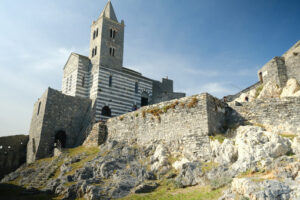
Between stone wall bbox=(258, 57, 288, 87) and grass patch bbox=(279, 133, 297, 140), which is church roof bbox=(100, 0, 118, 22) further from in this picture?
grass patch bbox=(279, 133, 297, 140)

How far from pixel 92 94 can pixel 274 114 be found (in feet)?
67.9

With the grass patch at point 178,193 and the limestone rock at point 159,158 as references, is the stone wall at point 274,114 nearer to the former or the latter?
the limestone rock at point 159,158

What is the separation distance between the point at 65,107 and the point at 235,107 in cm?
1835

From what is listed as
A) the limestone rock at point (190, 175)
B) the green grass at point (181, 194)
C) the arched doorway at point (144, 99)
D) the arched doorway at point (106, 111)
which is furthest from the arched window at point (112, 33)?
the green grass at point (181, 194)

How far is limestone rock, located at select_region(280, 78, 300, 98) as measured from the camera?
853 inches

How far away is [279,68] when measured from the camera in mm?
24312

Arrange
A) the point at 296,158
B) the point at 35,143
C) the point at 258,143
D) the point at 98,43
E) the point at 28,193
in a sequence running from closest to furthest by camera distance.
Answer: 1. the point at 296,158
2. the point at 258,143
3. the point at 28,193
4. the point at 35,143
5. the point at 98,43

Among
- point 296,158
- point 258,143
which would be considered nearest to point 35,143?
point 258,143

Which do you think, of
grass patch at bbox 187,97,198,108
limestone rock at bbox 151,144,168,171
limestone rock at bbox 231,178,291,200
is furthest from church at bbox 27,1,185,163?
limestone rock at bbox 231,178,291,200

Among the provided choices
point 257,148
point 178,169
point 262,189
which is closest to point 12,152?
point 178,169

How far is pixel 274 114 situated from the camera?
58.2ft

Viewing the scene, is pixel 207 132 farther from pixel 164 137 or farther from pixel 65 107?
pixel 65 107

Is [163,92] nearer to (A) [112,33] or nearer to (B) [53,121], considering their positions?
(A) [112,33]

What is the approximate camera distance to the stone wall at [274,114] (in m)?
17.0
